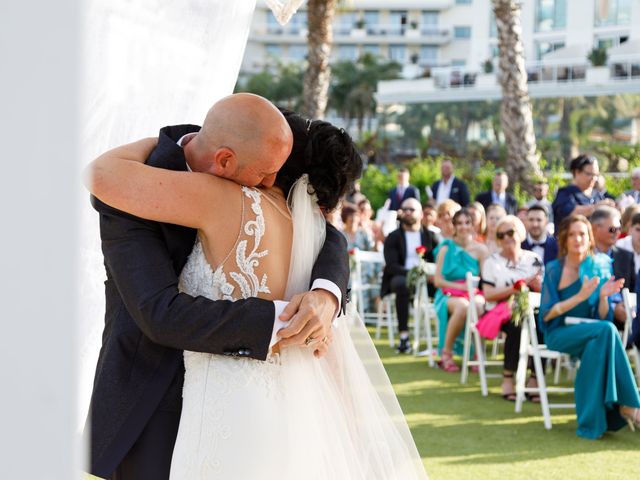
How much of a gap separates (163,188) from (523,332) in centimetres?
603

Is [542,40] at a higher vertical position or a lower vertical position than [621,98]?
higher

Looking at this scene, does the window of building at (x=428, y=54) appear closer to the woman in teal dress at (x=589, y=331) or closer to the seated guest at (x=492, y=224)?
the seated guest at (x=492, y=224)

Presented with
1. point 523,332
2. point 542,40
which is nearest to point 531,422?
point 523,332

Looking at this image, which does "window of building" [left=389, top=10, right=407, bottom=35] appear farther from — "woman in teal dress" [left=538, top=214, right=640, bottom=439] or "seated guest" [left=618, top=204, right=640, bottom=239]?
"woman in teal dress" [left=538, top=214, right=640, bottom=439]

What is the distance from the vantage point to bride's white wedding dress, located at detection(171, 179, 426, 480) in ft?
8.93

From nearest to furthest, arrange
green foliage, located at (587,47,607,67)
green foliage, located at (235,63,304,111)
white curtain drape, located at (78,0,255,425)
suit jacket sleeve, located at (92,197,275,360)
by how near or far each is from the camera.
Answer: suit jacket sleeve, located at (92,197,275,360) → white curtain drape, located at (78,0,255,425) → green foliage, located at (587,47,607,67) → green foliage, located at (235,63,304,111)

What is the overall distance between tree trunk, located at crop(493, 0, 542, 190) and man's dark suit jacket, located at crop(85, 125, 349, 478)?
15.1m

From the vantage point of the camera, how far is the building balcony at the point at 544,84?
110 ft

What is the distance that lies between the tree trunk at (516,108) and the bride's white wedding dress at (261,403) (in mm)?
14971

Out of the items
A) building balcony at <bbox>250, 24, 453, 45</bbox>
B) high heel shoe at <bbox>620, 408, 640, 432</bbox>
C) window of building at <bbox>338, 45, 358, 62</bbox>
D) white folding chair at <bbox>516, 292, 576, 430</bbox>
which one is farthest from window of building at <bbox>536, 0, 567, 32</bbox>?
high heel shoe at <bbox>620, 408, 640, 432</bbox>

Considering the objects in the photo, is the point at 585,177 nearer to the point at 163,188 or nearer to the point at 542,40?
the point at 163,188

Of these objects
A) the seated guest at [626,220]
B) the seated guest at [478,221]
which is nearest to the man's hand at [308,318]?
the seated guest at [626,220]

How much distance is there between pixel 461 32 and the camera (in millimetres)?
A: 106062

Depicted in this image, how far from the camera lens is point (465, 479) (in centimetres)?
588
